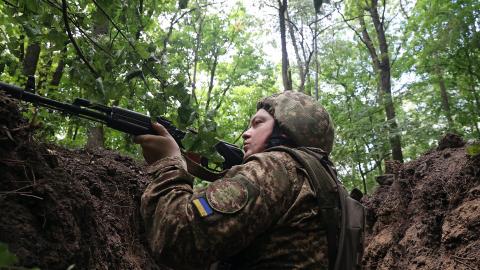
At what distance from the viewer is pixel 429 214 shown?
21.2ft

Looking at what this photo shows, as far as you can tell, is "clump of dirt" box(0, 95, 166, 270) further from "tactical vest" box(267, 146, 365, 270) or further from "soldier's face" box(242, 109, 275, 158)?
"tactical vest" box(267, 146, 365, 270)

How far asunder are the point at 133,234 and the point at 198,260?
254cm

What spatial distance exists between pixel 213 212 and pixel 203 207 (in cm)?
6

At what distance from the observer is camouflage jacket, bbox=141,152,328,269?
6.46 feet

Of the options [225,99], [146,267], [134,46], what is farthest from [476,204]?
[225,99]

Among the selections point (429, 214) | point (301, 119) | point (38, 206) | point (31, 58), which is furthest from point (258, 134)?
point (31, 58)

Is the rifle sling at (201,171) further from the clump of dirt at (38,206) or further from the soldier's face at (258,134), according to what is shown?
the clump of dirt at (38,206)

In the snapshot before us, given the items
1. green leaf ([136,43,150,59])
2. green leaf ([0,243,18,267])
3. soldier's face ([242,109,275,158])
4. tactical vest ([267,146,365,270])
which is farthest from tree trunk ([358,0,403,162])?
green leaf ([0,243,18,267])

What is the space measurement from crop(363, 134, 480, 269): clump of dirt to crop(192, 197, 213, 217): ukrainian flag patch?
4320 mm

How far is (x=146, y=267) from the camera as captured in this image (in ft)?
13.8

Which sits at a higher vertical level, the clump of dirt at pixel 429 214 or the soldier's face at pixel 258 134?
the soldier's face at pixel 258 134

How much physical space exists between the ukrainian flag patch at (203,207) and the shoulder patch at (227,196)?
2 centimetres

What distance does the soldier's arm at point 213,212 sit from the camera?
6.44 feet

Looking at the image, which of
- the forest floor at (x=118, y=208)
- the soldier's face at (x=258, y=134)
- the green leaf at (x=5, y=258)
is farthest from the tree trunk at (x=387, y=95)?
the green leaf at (x=5, y=258)
